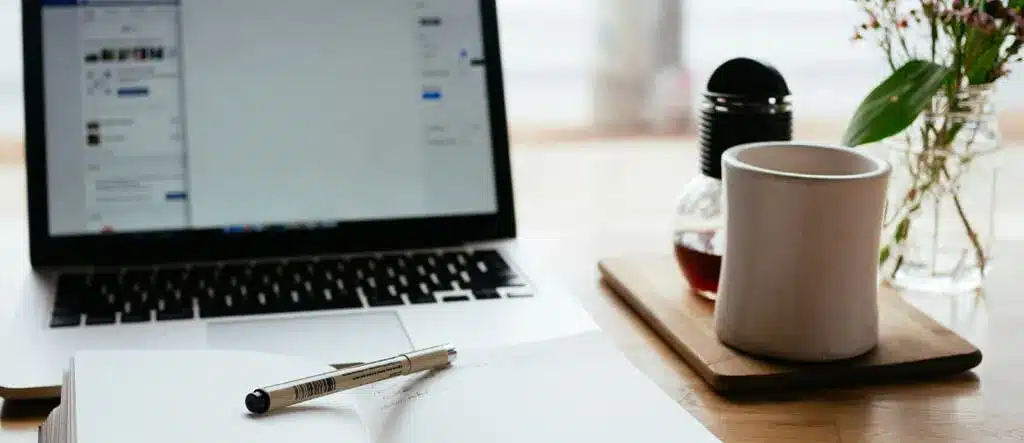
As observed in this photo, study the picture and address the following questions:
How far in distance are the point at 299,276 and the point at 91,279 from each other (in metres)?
0.16

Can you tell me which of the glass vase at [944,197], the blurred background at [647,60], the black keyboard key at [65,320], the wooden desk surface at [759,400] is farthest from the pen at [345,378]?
the blurred background at [647,60]

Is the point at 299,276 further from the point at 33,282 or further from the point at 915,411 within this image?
the point at 915,411

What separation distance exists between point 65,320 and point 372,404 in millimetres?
295

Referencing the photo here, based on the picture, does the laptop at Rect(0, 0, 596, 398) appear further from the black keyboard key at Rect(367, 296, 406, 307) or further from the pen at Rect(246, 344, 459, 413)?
the pen at Rect(246, 344, 459, 413)

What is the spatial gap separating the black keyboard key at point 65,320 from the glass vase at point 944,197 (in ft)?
1.99

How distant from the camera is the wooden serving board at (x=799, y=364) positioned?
30.0 inches

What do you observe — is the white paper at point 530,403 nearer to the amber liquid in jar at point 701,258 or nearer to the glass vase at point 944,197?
the amber liquid in jar at point 701,258

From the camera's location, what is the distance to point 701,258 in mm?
895

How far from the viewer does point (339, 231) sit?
101 cm

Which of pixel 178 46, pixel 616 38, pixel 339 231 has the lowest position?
pixel 339 231

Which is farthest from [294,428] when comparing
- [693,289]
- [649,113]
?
[649,113]

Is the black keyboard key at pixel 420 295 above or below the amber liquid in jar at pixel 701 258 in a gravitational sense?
below

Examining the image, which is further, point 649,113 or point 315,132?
point 649,113

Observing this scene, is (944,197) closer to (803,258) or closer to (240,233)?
(803,258)
